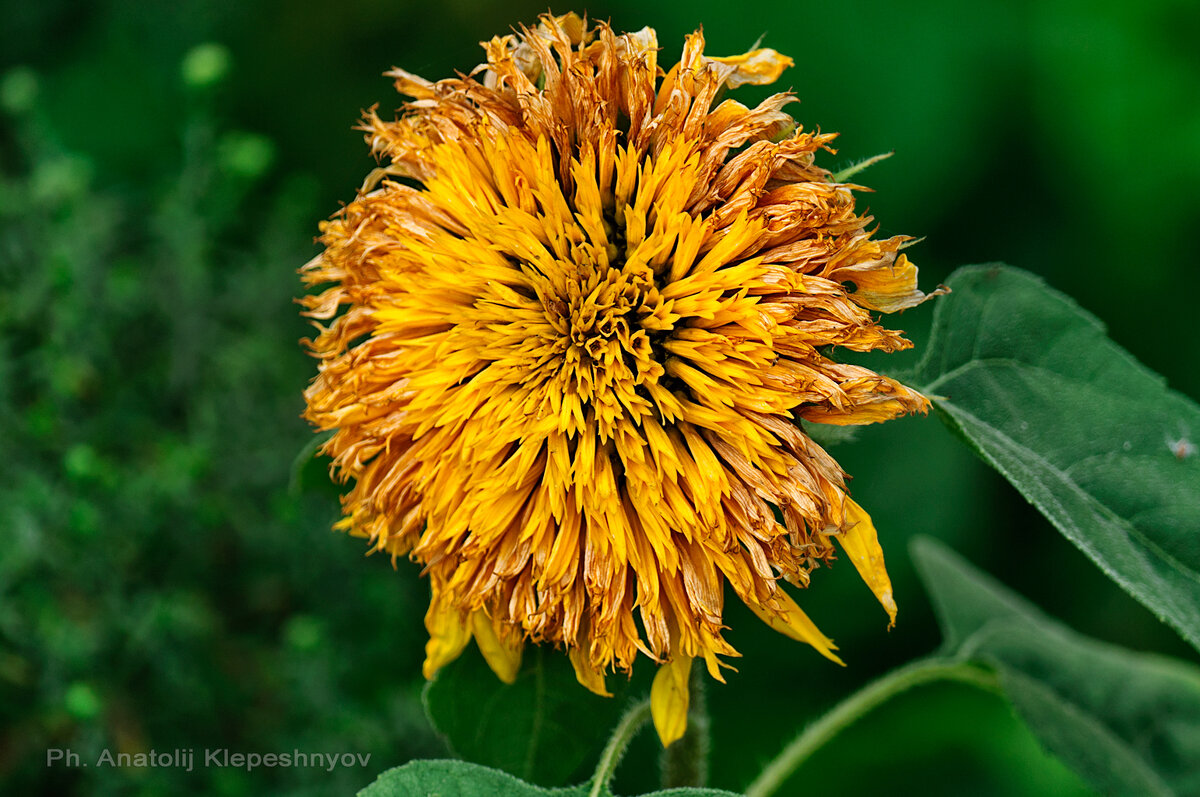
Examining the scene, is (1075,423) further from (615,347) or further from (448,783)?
(448,783)

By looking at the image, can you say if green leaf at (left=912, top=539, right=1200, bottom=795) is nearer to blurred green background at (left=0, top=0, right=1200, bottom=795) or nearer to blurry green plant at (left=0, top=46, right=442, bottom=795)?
blurred green background at (left=0, top=0, right=1200, bottom=795)

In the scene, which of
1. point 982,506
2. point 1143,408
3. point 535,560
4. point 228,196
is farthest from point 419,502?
point 982,506

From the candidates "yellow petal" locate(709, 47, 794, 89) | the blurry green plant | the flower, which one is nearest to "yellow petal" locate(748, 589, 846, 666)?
the flower

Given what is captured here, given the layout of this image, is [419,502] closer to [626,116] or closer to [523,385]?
[523,385]

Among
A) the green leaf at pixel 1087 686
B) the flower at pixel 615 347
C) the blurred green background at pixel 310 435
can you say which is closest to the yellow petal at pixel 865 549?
the flower at pixel 615 347

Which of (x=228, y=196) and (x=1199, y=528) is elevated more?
(x=228, y=196)

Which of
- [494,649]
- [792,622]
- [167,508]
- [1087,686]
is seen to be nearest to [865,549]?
[792,622]
